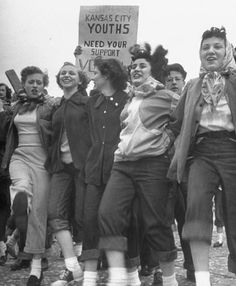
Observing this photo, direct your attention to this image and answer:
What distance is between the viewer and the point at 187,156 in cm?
477

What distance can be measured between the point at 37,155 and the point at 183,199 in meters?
1.46

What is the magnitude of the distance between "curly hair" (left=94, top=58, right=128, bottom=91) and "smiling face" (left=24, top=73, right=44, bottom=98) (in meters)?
0.76

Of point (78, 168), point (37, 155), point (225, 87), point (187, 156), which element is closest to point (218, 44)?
point (225, 87)

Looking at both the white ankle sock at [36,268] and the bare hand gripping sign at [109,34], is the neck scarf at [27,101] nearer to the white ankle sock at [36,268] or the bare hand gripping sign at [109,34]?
the white ankle sock at [36,268]

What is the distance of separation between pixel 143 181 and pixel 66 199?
0.97m

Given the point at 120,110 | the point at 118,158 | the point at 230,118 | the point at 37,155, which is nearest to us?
the point at 230,118

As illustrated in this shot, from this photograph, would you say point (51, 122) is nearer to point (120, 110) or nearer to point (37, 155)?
point (37, 155)

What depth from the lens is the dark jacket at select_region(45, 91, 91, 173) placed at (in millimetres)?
5699

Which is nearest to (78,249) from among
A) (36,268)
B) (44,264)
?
(44,264)

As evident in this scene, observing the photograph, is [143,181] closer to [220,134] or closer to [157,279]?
[220,134]

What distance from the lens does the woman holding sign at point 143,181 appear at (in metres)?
4.87

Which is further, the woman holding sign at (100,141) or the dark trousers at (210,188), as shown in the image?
the woman holding sign at (100,141)

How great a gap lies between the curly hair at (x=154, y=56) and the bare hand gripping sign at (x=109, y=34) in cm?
290

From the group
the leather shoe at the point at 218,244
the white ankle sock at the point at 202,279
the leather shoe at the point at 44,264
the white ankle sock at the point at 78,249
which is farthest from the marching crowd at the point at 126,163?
the leather shoe at the point at 218,244
